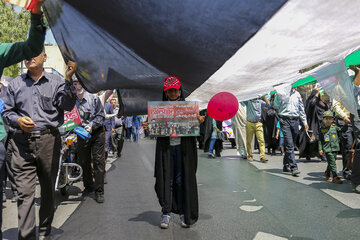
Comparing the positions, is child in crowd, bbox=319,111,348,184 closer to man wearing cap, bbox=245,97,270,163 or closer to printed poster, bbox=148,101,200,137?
man wearing cap, bbox=245,97,270,163

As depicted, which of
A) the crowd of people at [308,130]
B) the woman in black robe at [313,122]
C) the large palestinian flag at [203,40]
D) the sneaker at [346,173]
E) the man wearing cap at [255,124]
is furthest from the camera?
the man wearing cap at [255,124]

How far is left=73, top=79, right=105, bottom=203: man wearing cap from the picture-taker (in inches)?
262

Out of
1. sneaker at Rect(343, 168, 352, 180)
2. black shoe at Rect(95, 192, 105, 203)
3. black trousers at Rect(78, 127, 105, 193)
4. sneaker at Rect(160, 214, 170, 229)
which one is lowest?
sneaker at Rect(160, 214, 170, 229)

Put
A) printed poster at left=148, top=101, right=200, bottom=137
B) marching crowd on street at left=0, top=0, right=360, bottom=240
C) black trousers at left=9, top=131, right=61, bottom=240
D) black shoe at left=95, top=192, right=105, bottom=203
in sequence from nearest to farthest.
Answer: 1. marching crowd on street at left=0, top=0, right=360, bottom=240
2. black trousers at left=9, top=131, right=61, bottom=240
3. printed poster at left=148, top=101, right=200, bottom=137
4. black shoe at left=95, top=192, right=105, bottom=203

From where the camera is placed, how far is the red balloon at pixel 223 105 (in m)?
2.92

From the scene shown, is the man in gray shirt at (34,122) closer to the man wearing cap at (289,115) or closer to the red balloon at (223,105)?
the red balloon at (223,105)

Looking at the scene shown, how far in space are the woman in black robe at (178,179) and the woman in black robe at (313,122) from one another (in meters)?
6.67

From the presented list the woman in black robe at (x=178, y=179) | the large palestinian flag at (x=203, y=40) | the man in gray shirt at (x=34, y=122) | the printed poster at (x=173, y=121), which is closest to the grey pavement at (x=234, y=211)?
the woman in black robe at (x=178, y=179)

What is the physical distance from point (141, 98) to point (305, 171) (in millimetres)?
7132

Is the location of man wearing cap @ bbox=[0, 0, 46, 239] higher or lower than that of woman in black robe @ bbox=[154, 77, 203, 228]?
higher

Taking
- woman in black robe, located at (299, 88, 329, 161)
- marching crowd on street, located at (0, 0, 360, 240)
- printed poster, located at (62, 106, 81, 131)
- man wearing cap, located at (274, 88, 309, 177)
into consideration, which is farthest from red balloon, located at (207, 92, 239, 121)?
woman in black robe, located at (299, 88, 329, 161)

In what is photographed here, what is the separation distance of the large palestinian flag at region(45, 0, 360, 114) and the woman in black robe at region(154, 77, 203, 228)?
193cm

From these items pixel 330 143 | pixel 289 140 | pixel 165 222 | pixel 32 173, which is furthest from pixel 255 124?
pixel 32 173

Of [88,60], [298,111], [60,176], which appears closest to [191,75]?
[88,60]
